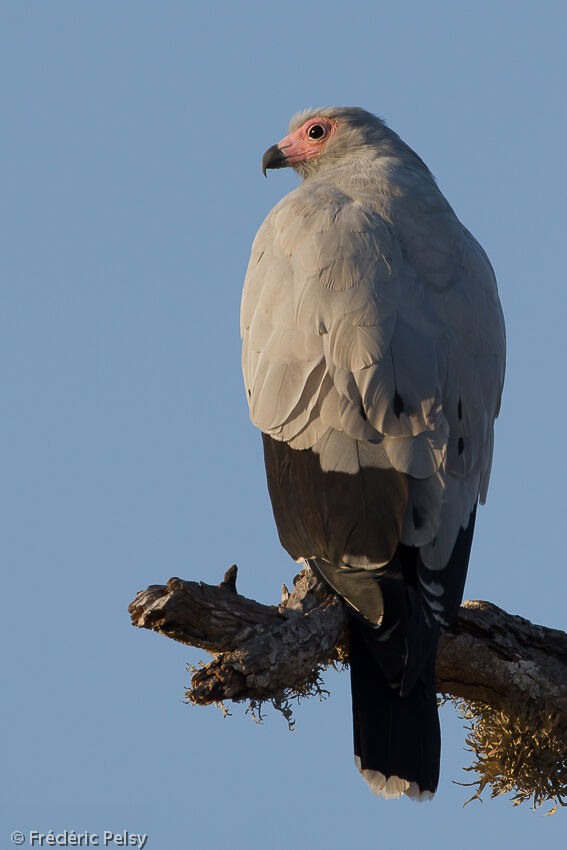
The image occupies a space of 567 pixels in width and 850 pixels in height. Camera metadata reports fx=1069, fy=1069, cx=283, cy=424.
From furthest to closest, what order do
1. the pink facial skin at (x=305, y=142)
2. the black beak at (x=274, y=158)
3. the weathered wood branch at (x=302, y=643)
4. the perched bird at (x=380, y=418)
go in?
the black beak at (x=274, y=158) → the pink facial skin at (x=305, y=142) → the perched bird at (x=380, y=418) → the weathered wood branch at (x=302, y=643)

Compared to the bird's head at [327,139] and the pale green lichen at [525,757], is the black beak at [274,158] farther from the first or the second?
the pale green lichen at [525,757]

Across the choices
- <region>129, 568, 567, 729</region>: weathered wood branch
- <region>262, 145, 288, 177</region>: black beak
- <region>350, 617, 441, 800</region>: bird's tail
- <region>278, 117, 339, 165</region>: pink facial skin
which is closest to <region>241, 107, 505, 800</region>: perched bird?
<region>350, 617, 441, 800</region>: bird's tail

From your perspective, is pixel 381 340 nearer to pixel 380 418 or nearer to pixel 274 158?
pixel 380 418

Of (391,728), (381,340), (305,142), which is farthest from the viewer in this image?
(305,142)

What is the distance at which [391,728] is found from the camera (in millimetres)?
4477

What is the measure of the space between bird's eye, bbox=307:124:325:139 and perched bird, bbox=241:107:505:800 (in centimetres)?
153

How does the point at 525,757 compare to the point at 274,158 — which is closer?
the point at 525,757

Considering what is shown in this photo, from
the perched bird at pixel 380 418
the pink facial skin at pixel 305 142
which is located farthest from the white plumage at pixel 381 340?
the pink facial skin at pixel 305 142

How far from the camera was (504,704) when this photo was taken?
195 inches

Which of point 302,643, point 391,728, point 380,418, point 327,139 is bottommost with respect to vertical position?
point 391,728

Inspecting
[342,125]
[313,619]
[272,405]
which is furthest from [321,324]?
[342,125]

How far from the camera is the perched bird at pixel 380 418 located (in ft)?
14.5

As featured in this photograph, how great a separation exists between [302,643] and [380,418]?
101 centimetres

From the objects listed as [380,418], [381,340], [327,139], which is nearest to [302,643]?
[380,418]
